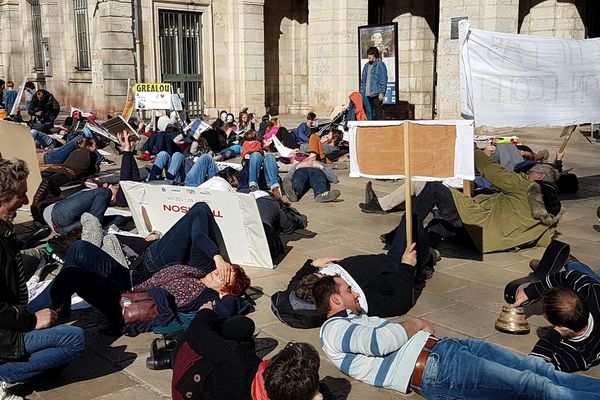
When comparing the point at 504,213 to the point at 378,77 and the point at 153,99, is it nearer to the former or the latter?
the point at 378,77

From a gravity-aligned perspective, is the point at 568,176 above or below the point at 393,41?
below

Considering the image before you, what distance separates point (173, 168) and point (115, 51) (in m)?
11.2

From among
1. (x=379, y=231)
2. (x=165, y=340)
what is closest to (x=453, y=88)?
(x=379, y=231)

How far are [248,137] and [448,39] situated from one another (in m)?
7.72

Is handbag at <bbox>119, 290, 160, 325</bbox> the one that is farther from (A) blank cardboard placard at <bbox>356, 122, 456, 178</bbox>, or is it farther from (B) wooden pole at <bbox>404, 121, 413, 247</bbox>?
(A) blank cardboard placard at <bbox>356, 122, 456, 178</bbox>

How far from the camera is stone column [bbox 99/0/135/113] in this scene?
1995cm

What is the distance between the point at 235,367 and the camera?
11.1ft

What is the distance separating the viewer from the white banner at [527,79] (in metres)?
7.64

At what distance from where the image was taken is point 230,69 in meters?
22.3

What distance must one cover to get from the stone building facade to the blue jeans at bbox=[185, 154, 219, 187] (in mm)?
9439

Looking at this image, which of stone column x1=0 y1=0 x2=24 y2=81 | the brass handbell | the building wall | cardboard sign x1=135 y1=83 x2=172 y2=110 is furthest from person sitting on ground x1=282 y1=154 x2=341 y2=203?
stone column x1=0 y1=0 x2=24 y2=81

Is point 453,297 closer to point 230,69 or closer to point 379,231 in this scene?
point 379,231

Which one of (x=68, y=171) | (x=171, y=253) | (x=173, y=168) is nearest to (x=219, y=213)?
(x=171, y=253)

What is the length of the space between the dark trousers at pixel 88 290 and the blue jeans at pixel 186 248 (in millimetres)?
784
